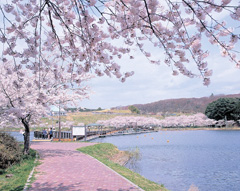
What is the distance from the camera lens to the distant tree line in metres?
69.7

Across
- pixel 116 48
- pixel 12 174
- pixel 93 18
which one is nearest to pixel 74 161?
pixel 12 174

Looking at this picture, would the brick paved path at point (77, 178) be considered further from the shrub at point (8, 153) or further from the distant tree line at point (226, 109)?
the distant tree line at point (226, 109)

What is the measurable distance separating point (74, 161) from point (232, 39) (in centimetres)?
1081

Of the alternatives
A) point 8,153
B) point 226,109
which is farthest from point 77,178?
point 226,109

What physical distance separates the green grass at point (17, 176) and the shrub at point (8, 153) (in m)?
0.28

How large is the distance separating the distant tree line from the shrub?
67892 mm

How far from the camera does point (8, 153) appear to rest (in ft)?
36.2

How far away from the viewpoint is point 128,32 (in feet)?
16.0

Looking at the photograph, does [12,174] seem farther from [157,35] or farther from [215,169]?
[215,169]

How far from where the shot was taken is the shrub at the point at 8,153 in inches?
418

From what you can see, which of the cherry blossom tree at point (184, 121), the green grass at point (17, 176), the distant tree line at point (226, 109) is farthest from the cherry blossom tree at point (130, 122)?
the green grass at point (17, 176)

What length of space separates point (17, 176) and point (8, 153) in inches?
83.4

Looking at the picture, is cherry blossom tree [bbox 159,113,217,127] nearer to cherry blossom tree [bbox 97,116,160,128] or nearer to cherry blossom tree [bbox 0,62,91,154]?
cherry blossom tree [bbox 97,116,160,128]

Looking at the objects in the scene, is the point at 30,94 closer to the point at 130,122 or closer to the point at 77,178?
the point at 77,178
